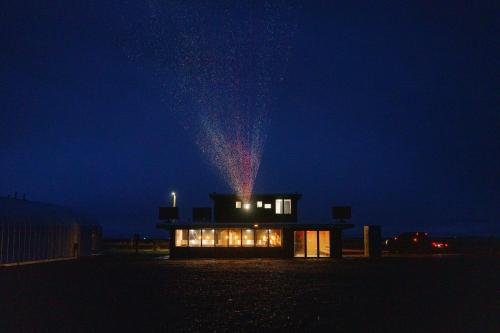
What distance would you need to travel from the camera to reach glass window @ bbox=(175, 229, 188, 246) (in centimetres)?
3706

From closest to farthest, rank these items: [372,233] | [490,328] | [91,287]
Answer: [490,328] → [91,287] → [372,233]

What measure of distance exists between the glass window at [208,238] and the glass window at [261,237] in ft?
10.6

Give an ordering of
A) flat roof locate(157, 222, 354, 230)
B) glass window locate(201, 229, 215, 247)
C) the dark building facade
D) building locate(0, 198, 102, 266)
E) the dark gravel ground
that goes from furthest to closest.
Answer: the dark building facade
glass window locate(201, 229, 215, 247)
flat roof locate(157, 222, 354, 230)
building locate(0, 198, 102, 266)
the dark gravel ground

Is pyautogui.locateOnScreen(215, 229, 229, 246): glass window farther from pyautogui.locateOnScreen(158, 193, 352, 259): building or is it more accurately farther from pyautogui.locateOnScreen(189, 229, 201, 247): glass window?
pyautogui.locateOnScreen(189, 229, 201, 247): glass window

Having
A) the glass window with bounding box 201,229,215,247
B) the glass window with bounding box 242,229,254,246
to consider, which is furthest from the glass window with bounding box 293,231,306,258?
the glass window with bounding box 201,229,215,247

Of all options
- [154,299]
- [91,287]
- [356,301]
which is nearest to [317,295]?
[356,301]

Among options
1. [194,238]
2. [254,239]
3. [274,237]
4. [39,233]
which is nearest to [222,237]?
[194,238]

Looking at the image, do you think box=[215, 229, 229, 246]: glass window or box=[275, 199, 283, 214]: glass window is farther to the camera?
box=[275, 199, 283, 214]: glass window

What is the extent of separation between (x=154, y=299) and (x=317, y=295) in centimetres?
492

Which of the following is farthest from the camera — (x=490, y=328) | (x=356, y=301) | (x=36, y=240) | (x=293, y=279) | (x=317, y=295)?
(x=36, y=240)

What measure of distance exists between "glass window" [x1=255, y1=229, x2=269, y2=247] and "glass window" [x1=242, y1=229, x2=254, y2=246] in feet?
1.21

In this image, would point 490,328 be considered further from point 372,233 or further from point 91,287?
point 372,233

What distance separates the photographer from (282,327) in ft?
34.6

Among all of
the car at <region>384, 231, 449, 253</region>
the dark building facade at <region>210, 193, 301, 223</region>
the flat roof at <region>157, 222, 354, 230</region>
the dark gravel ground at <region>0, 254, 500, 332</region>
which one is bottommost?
the dark gravel ground at <region>0, 254, 500, 332</region>
